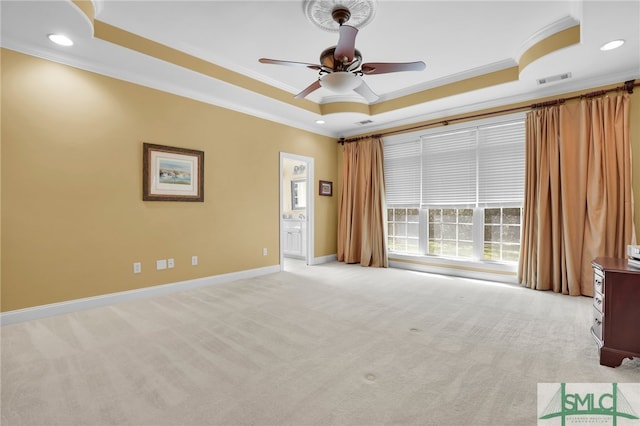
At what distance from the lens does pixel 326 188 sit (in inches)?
265

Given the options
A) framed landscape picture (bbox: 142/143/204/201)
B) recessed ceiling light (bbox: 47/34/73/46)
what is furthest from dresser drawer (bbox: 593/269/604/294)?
recessed ceiling light (bbox: 47/34/73/46)

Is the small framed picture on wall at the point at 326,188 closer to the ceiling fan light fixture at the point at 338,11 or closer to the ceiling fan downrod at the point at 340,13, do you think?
the ceiling fan light fixture at the point at 338,11

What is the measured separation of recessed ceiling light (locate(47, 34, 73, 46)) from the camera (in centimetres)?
295

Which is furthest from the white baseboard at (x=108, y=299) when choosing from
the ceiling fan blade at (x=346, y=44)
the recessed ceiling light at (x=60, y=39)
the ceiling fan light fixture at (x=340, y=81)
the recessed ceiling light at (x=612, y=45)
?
the recessed ceiling light at (x=612, y=45)

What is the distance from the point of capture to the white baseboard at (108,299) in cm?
307

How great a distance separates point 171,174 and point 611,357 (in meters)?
4.90

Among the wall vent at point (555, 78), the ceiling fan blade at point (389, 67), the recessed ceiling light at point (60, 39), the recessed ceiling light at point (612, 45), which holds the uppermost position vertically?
the wall vent at point (555, 78)

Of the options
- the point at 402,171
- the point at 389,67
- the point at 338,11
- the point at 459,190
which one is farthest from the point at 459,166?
the point at 338,11

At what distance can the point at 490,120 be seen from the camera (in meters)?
4.91

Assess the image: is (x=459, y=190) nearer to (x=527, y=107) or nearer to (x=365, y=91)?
(x=527, y=107)

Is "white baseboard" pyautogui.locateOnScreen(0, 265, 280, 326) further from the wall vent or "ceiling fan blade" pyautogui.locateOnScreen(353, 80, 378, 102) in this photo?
the wall vent

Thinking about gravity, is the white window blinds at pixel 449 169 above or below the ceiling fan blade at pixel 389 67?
below

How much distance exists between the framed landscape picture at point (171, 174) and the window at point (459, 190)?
12.0 feet
